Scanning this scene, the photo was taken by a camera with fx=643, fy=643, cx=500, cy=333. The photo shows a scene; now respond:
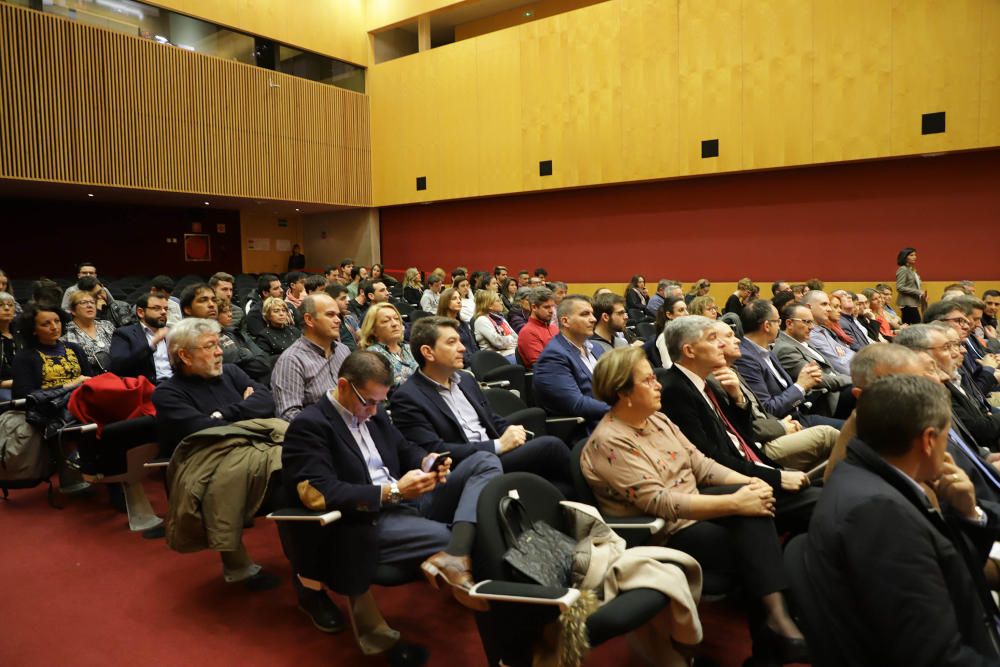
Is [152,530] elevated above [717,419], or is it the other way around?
[717,419]

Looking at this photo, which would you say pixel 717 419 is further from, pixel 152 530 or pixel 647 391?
pixel 152 530

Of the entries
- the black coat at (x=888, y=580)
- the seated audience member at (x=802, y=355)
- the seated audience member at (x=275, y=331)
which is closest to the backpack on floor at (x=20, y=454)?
the seated audience member at (x=275, y=331)

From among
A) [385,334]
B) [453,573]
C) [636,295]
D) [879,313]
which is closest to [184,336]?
[385,334]

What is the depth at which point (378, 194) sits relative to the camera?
14180 mm

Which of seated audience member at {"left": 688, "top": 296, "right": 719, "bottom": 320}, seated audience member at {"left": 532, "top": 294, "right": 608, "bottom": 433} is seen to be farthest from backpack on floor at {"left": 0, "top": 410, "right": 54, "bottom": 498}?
seated audience member at {"left": 688, "top": 296, "right": 719, "bottom": 320}

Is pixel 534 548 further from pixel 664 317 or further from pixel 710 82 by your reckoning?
pixel 710 82

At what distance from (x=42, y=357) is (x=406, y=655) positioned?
312 centimetres

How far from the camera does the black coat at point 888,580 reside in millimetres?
1255

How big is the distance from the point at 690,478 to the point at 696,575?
0.45m

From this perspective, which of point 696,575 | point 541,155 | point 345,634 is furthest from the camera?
point 541,155

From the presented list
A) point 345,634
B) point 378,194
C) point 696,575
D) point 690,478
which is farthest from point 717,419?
point 378,194

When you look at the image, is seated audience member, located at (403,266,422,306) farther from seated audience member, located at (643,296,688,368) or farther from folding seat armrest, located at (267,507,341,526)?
folding seat armrest, located at (267,507,341,526)

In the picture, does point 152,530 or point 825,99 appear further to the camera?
point 825,99

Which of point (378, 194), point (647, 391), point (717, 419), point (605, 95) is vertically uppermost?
point (605, 95)
